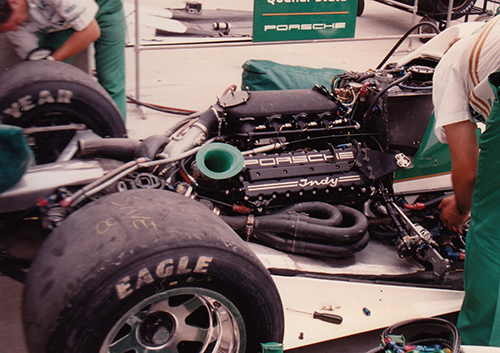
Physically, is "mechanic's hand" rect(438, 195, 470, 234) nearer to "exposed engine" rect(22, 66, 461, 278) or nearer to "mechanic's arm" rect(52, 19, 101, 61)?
"exposed engine" rect(22, 66, 461, 278)

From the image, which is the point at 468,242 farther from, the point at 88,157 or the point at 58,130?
the point at 58,130

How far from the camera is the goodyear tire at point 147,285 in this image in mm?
1690

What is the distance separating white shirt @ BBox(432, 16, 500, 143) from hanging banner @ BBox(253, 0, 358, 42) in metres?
2.93

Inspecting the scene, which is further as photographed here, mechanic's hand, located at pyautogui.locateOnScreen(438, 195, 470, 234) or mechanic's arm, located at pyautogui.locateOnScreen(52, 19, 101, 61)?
mechanic's arm, located at pyautogui.locateOnScreen(52, 19, 101, 61)

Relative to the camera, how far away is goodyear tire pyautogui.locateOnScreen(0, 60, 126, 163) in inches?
105

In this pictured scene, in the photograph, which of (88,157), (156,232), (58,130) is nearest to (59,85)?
(58,130)

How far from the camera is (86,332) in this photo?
1700 millimetres

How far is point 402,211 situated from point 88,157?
5.75 feet

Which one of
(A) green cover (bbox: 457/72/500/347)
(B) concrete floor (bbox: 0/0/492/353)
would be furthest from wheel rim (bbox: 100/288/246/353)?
(B) concrete floor (bbox: 0/0/492/353)

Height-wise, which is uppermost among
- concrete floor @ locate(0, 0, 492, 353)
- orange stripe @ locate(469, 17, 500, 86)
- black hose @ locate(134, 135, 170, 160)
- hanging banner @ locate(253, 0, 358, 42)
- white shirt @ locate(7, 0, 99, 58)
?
orange stripe @ locate(469, 17, 500, 86)

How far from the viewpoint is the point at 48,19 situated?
333cm

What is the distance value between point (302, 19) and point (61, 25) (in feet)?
8.59

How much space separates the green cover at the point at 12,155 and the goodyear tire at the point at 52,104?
798 mm

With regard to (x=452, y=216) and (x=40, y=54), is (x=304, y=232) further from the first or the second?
(x=40, y=54)
